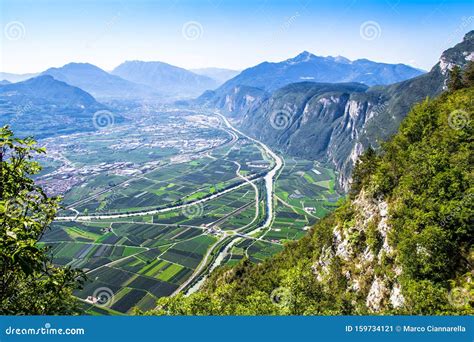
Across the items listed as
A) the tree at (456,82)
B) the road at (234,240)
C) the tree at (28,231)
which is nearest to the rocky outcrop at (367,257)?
the tree at (28,231)

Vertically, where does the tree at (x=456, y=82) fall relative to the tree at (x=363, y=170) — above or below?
above

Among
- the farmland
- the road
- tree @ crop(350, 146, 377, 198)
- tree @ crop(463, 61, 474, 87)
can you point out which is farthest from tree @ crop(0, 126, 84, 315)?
the road

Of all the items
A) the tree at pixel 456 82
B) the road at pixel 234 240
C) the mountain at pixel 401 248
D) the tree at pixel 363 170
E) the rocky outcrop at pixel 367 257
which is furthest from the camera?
the road at pixel 234 240

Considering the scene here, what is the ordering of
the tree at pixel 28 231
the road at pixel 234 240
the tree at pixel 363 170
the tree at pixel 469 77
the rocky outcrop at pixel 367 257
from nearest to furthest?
the tree at pixel 28 231 → the rocky outcrop at pixel 367 257 → the tree at pixel 363 170 → the tree at pixel 469 77 → the road at pixel 234 240

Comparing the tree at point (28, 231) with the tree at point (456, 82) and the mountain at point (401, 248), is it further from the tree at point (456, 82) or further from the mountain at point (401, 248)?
the tree at point (456, 82)

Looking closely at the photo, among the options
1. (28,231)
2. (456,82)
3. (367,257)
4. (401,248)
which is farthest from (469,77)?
(28,231)

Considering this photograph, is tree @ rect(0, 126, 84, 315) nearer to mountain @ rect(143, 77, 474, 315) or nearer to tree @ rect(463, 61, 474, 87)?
mountain @ rect(143, 77, 474, 315)

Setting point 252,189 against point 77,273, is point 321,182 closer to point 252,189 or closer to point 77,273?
point 252,189

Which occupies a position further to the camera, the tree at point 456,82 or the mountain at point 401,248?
the tree at point 456,82
